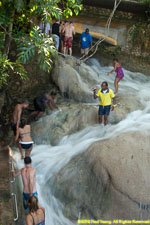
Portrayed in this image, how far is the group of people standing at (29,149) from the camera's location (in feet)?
15.7

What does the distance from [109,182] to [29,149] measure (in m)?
2.34

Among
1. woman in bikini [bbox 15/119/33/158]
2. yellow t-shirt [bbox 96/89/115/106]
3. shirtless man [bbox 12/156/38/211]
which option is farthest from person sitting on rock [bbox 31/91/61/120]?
shirtless man [bbox 12/156/38/211]

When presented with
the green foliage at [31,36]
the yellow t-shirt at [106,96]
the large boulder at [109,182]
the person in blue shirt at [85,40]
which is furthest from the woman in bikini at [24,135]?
the person in blue shirt at [85,40]

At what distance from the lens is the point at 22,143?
24.7 ft

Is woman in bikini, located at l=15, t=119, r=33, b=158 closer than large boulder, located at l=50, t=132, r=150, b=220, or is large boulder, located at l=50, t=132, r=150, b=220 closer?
large boulder, located at l=50, t=132, r=150, b=220

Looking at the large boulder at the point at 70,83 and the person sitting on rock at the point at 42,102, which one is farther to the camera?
the large boulder at the point at 70,83

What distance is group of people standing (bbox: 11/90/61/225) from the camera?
15.7 feet

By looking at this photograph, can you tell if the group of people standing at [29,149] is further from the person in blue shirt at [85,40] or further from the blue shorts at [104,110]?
the person in blue shirt at [85,40]

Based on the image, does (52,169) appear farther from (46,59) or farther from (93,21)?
(93,21)

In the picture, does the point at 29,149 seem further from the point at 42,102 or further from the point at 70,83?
the point at 70,83

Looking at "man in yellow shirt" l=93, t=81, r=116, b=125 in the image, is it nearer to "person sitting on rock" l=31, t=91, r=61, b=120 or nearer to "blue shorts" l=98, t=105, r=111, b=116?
"blue shorts" l=98, t=105, r=111, b=116

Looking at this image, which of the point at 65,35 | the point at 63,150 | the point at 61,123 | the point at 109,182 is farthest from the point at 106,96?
the point at 65,35

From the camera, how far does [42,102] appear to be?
9.72 m

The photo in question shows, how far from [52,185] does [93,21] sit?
370 inches
